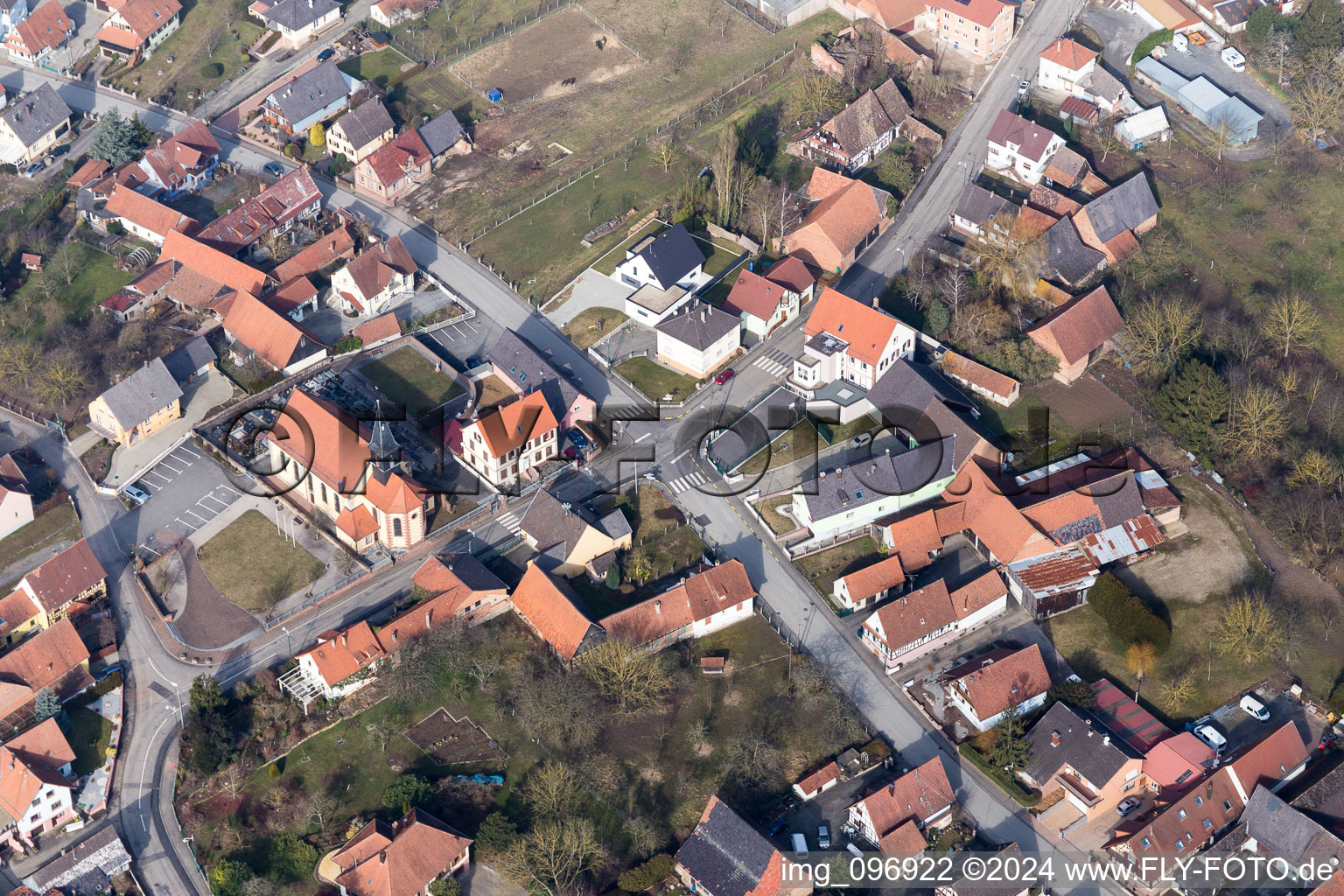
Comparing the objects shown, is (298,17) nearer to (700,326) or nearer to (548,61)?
(548,61)

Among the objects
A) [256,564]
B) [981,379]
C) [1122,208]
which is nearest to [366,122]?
[256,564]

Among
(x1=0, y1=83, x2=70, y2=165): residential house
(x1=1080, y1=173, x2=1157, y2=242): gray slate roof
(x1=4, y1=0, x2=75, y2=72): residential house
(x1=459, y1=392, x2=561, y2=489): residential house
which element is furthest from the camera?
(x1=4, y1=0, x2=75, y2=72): residential house

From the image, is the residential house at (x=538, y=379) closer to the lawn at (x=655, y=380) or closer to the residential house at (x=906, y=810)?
the lawn at (x=655, y=380)

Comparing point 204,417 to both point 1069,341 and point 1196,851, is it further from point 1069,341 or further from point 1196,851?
point 1196,851

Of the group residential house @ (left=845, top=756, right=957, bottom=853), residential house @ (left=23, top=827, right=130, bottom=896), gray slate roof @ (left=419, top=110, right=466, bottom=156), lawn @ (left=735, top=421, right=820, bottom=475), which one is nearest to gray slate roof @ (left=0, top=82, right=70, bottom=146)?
gray slate roof @ (left=419, top=110, right=466, bottom=156)

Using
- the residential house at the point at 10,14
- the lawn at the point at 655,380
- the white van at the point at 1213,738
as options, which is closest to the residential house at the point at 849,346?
the lawn at the point at 655,380

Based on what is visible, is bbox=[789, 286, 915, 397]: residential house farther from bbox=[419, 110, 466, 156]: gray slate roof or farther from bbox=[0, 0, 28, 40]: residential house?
bbox=[0, 0, 28, 40]: residential house
